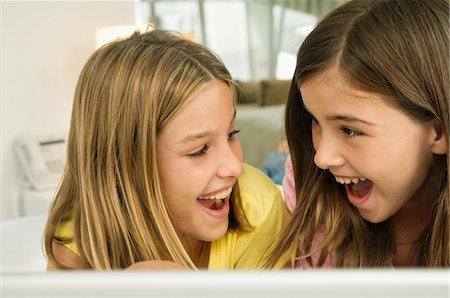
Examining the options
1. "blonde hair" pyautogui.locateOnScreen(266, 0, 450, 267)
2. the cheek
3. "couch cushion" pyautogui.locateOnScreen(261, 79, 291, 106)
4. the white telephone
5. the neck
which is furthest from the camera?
"couch cushion" pyautogui.locateOnScreen(261, 79, 291, 106)

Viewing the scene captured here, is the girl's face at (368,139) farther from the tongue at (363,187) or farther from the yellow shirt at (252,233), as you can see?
the yellow shirt at (252,233)

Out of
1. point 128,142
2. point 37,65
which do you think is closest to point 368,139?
point 128,142

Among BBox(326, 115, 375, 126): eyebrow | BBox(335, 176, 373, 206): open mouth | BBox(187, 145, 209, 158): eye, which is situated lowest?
BBox(335, 176, 373, 206): open mouth

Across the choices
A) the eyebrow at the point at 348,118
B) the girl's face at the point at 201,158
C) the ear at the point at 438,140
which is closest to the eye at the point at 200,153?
the girl's face at the point at 201,158

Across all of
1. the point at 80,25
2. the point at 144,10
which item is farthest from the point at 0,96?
the point at 144,10

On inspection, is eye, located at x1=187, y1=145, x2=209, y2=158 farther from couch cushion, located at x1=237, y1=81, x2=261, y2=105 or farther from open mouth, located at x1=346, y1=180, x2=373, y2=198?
couch cushion, located at x1=237, y1=81, x2=261, y2=105

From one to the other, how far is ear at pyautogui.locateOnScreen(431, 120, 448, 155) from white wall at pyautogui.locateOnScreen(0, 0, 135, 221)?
176 centimetres

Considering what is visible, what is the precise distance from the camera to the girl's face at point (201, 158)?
1042 mm

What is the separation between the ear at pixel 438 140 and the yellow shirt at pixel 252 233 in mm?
336

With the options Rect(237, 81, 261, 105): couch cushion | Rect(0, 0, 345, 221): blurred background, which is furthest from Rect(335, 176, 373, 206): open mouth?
Rect(237, 81, 261, 105): couch cushion

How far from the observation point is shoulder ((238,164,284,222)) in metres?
1.20

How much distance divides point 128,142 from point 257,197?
30cm

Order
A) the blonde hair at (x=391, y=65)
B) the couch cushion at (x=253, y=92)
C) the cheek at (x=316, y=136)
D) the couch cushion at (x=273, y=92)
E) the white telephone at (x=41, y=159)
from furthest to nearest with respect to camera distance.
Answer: the couch cushion at (x=253, y=92) < the couch cushion at (x=273, y=92) < the white telephone at (x=41, y=159) < the cheek at (x=316, y=136) < the blonde hair at (x=391, y=65)

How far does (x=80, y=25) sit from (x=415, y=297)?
255cm
